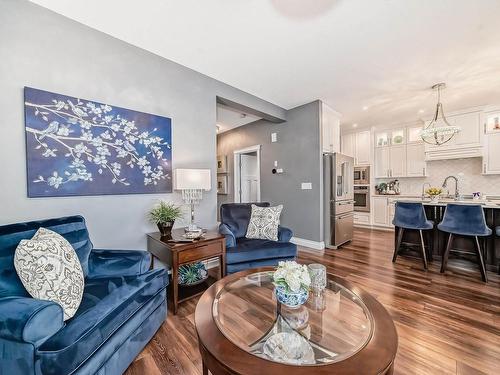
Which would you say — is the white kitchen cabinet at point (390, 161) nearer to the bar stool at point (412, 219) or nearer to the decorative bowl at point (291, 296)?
the bar stool at point (412, 219)

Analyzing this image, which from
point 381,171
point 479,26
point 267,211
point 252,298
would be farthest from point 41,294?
point 381,171

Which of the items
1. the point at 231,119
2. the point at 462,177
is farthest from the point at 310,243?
the point at 462,177

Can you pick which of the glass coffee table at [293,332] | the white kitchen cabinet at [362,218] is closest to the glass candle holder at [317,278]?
the glass coffee table at [293,332]

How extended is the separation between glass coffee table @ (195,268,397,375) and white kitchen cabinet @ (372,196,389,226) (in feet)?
15.3

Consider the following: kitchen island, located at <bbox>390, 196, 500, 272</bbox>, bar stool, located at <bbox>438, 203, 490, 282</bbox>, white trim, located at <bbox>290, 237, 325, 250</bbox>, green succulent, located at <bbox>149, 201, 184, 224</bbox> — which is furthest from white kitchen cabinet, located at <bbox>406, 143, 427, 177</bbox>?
green succulent, located at <bbox>149, 201, 184, 224</bbox>

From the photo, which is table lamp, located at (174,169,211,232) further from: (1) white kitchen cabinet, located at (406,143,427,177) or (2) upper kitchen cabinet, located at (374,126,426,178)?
(1) white kitchen cabinet, located at (406,143,427,177)

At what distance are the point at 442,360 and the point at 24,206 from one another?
3268 mm

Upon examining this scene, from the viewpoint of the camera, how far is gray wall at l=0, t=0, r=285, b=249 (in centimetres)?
167

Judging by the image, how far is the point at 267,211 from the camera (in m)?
2.89

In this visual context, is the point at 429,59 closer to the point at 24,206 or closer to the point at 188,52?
the point at 188,52

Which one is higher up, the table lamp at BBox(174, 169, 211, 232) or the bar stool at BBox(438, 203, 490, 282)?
the table lamp at BBox(174, 169, 211, 232)

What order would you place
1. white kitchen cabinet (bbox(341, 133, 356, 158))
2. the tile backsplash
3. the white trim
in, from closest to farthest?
the white trim → the tile backsplash → white kitchen cabinet (bbox(341, 133, 356, 158))

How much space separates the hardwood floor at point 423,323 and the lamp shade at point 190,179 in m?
1.19

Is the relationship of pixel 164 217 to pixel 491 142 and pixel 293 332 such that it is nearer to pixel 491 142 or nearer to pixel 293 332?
pixel 293 332
